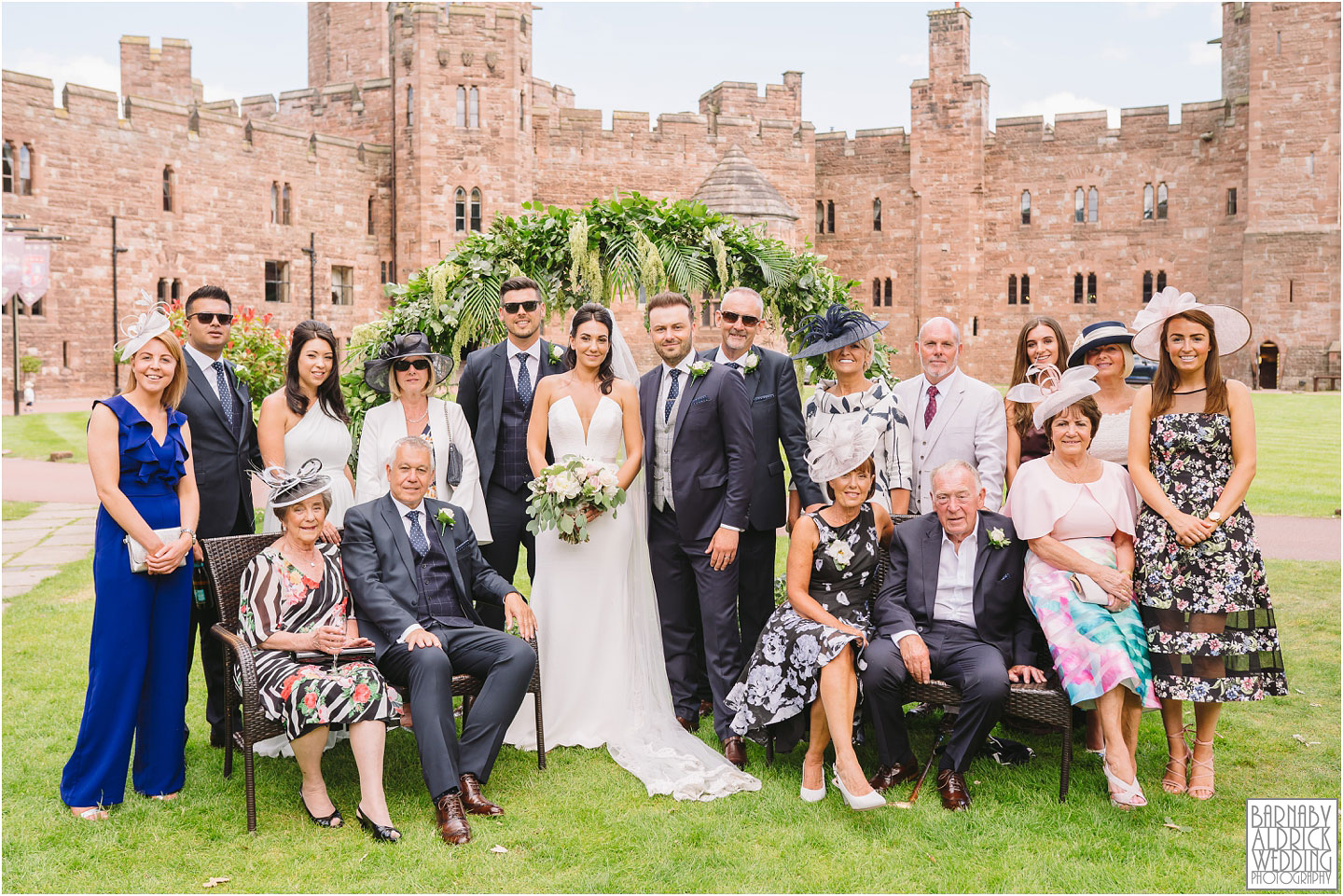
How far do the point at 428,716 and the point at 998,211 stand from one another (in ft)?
125

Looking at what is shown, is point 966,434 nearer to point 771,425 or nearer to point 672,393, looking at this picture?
point 771,425

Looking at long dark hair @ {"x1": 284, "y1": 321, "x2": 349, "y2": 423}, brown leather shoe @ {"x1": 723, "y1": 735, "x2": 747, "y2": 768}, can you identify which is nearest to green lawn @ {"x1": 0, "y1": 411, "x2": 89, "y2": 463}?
long dark hair @ {"x1": 284, "y1": 321, "x2": 349, "y2": 423}

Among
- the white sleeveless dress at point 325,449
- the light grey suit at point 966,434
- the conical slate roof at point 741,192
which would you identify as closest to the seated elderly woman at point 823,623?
the light grey suit at point 966,434

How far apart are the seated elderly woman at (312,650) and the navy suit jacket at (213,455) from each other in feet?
1.97

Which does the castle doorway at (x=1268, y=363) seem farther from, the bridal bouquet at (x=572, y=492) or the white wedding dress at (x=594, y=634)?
the bridal bouquet at (x=572, y=492)

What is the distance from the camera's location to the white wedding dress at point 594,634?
5.50m

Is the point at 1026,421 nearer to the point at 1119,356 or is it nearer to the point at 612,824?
the point at 1119,356

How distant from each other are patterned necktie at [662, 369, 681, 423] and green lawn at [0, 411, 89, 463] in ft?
45.8

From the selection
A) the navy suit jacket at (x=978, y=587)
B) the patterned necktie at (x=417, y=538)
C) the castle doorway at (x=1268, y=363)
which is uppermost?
the castle doorway at (x=1268, y=363)

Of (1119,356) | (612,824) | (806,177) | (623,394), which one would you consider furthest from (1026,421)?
(806,177)

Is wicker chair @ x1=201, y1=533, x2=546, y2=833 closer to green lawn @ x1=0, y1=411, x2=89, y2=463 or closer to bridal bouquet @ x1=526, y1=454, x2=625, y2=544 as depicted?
bridal bouquet @ x1=526, y1=454, x2=625, y2=544

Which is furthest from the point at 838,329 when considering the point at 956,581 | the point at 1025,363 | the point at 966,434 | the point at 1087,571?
the point at 1087,571

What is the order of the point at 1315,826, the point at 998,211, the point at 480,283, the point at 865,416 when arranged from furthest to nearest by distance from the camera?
the point at 998,211
the point at 480,283
the point at 865,416
the point at 1315,826

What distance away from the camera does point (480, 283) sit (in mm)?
7020
